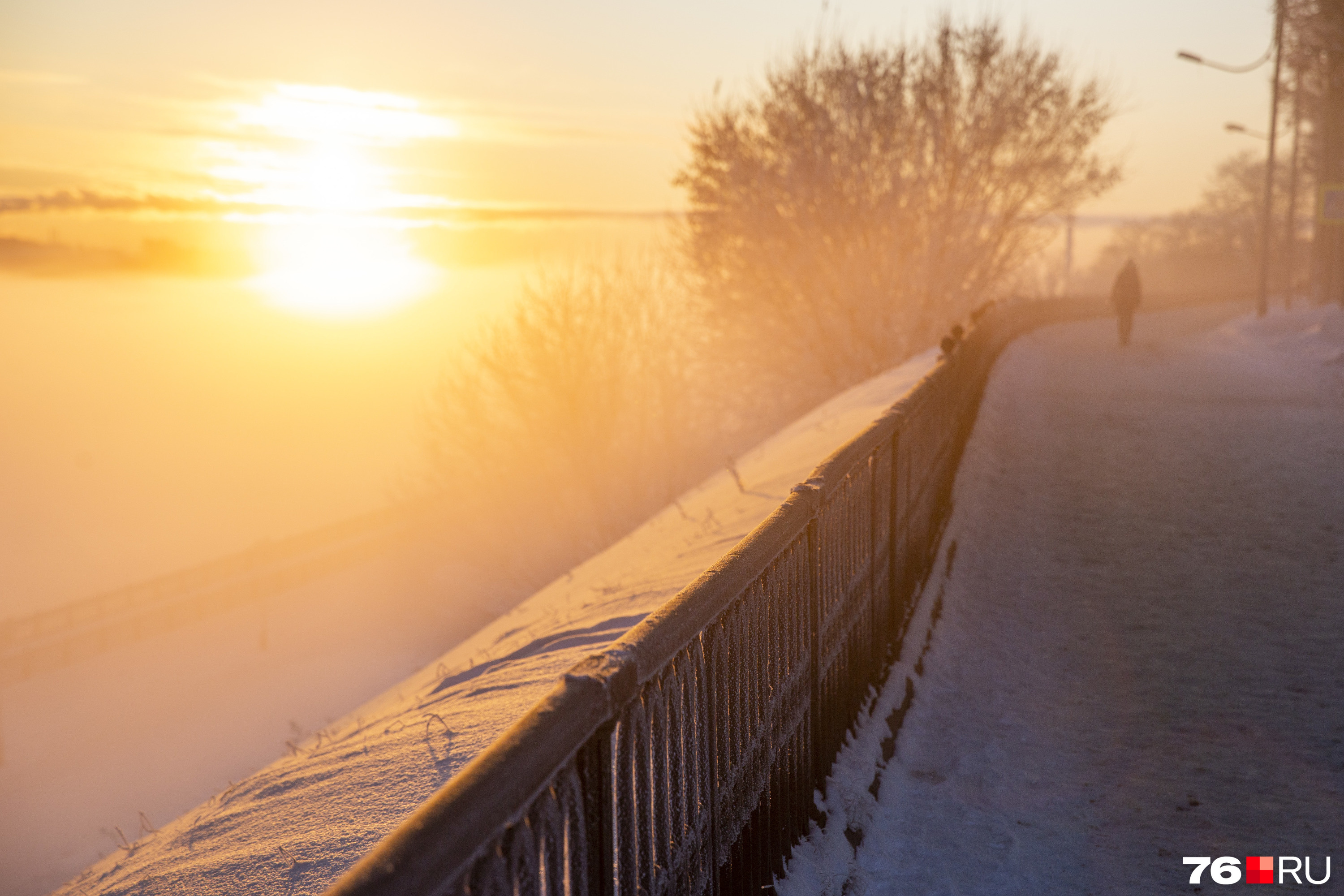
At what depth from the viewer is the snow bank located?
16.0 feet

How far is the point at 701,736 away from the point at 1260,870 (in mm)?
3060

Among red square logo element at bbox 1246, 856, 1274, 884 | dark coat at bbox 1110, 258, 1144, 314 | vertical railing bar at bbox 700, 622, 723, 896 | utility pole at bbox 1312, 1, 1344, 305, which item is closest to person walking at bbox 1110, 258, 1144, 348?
dark coat at bbox 1110, 258, 1144, 314

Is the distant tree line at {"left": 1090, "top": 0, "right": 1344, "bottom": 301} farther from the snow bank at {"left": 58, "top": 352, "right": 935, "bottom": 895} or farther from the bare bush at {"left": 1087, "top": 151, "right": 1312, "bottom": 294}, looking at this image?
the snow bank at {"left": 58, "top": 352, "right": 935, "bottom": 895}

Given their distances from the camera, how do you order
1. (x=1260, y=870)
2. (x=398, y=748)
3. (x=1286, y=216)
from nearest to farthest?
(x=1260, y=870) < (x=398, y=748) < (x=1286, y=216)

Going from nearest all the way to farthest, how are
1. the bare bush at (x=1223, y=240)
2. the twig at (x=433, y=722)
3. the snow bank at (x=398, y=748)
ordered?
the snow bank at (x=398, y=748)
the twig at (x=433, y=722)
the bare bush at (x=1223, y=240)

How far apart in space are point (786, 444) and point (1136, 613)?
752 cm

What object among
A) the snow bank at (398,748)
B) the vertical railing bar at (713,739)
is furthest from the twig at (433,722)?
the vertical railing bar at (713,739)

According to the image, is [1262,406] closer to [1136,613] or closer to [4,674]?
[1136,613]

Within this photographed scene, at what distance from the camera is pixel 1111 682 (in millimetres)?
6719

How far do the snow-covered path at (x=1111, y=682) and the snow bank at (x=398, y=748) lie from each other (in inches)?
77.4

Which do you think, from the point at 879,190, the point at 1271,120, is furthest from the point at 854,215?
the point at 1271,120

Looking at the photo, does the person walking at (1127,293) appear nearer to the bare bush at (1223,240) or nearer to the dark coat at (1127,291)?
the dark coat at (1127,291)

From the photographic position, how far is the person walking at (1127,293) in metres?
24.7

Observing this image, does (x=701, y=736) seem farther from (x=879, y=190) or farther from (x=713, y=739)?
(x=879, y=190)
